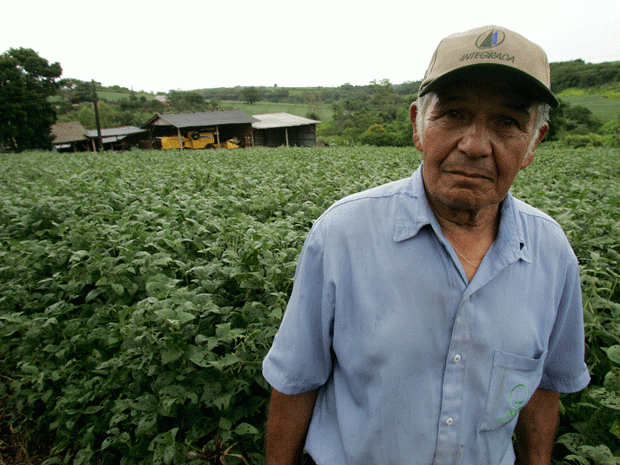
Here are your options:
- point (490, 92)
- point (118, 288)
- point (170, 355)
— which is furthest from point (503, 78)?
point (118, 288)

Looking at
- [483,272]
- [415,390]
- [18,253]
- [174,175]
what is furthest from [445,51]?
[174,175]

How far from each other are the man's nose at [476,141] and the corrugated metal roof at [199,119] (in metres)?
43.6

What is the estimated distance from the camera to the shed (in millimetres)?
44938

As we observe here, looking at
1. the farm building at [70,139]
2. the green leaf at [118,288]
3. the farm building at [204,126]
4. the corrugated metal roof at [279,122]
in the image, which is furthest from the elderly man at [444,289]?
the farm building at [70,139]

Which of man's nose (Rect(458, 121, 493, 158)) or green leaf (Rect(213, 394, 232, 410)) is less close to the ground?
man's nose (Rect(458, 121, 493, 158))

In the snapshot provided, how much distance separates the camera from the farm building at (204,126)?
42.1 metres

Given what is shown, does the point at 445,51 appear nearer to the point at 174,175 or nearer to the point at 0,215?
the point at 0,215

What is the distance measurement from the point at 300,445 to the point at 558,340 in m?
1.03

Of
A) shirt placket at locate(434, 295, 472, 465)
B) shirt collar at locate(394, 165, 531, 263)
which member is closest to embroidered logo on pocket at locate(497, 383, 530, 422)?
shirt placket at locate(434, 295, 472, 465)

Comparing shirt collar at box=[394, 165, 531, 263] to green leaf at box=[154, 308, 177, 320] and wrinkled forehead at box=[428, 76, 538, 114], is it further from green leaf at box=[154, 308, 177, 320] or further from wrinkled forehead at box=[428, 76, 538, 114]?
green leaf at box=[154, 308, 177, 320]

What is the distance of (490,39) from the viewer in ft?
3.67

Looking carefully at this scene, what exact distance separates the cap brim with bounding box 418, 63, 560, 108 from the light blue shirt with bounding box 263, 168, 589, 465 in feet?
1.08

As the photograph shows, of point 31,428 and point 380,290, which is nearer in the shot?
point 380,290

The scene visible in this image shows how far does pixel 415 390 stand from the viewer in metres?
1.17
